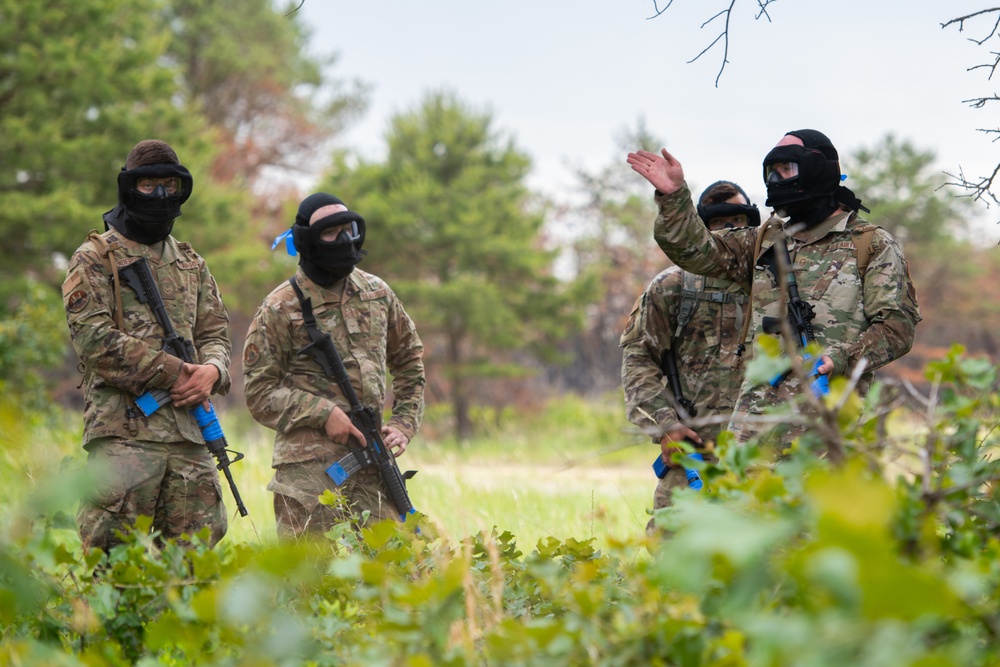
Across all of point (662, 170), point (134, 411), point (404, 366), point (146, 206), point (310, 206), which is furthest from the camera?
point (404, 366)

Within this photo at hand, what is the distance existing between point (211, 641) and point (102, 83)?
47.6ft

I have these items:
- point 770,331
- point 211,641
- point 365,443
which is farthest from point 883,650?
point 365,443

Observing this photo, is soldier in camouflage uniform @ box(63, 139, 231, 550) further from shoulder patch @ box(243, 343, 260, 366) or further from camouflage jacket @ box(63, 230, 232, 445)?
shoulder patch @ box(243, 343, 260, 366)

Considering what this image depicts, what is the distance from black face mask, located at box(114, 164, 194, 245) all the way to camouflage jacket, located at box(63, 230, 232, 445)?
0.05 metres

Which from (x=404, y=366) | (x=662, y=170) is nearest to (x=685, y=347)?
(x=662, y=170)

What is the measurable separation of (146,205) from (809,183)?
2.73 m

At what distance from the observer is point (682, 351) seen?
185 inches

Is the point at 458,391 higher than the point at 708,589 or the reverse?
the reverse

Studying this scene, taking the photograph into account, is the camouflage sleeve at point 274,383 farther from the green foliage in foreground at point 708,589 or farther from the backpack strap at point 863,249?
the backpack strap at point 863,249

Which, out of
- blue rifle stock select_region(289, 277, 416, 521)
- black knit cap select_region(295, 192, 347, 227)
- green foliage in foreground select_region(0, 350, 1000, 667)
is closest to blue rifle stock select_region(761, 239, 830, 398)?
green foliage in foreground select_region(0, 350, 1000, 667)

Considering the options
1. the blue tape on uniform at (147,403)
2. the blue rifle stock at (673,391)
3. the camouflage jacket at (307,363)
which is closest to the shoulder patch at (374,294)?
the camouflage jacket at (307,363)

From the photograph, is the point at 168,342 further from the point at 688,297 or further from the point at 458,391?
the point at 458,391

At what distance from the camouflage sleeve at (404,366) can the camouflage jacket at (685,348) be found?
1047mm

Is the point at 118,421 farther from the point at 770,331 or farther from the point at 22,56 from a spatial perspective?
the point at 22,56
